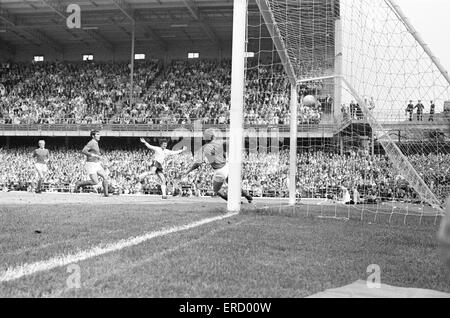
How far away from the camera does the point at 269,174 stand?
23484mm

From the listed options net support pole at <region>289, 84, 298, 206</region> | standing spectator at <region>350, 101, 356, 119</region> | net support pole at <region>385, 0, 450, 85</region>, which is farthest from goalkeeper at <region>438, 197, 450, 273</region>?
standing spectator at <region>350, 101, 356, 119</region>

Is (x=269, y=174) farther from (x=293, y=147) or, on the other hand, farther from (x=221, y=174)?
(x=221, y=174)

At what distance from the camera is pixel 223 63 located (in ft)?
122

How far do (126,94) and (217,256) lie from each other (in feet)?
104

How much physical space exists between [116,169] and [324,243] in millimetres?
24579

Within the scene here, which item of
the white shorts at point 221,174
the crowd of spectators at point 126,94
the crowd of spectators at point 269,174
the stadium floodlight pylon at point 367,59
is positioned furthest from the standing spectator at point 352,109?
the crowd of spectators at point 126,94

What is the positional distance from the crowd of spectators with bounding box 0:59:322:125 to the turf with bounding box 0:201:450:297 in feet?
65.1

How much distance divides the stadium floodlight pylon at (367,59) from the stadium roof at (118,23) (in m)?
19.3

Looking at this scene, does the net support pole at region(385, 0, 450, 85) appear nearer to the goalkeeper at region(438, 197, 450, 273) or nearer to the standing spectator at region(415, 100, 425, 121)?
the standing spectator at region(415, 100, 425, 121)

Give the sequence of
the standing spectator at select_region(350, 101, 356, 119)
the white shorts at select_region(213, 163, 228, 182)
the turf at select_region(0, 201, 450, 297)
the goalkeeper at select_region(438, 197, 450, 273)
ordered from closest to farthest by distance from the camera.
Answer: the goalkeeper at select_region(438, 197, 450, 273) < the turf at select_region(0, 201, 450, 297) < the white shorts at select_region(213, 163, 228, 182) < the standing spectator at select_region(350, 101, 356, 119)

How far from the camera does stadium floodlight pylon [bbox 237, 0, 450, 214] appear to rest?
1008cm

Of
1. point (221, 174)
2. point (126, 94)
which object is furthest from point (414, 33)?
point (126, 94)

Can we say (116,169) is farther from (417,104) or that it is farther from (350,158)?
(417,104)
